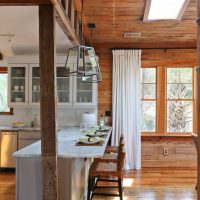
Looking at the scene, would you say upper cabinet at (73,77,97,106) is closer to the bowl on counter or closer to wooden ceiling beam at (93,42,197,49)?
wooden ceiling beam at (93,42,197,49)

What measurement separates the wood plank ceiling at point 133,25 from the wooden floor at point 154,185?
8.32 ft

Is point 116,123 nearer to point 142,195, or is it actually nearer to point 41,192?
point 142,195

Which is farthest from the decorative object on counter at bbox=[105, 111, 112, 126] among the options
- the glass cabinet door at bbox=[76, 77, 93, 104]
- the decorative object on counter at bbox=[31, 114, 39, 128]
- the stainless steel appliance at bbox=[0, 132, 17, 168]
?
the stainless steel appliance at bbox=[0, 132, 17, 168]

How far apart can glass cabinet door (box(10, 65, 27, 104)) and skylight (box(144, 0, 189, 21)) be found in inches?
107

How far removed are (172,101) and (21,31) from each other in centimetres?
336

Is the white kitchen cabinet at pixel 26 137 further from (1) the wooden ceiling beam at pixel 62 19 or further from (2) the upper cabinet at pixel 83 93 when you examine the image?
(1) the wooden ceiling beam at pixel 62 19

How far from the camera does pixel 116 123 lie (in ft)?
18.4

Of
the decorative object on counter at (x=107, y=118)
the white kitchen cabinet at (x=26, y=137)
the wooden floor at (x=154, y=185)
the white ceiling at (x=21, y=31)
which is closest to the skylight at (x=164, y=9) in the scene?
the white ceiling at (x=21, y=31)

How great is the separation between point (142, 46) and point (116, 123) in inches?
65.6

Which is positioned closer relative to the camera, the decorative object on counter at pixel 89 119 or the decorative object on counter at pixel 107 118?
the decorative object on counter at pixel 89 119

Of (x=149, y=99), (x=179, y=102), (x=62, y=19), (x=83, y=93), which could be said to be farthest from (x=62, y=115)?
(x=62, y=19)

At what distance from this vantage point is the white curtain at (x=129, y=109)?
5.59m

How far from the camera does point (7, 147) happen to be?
5.18 m

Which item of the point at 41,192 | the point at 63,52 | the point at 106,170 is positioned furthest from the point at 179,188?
the point at 63,52
